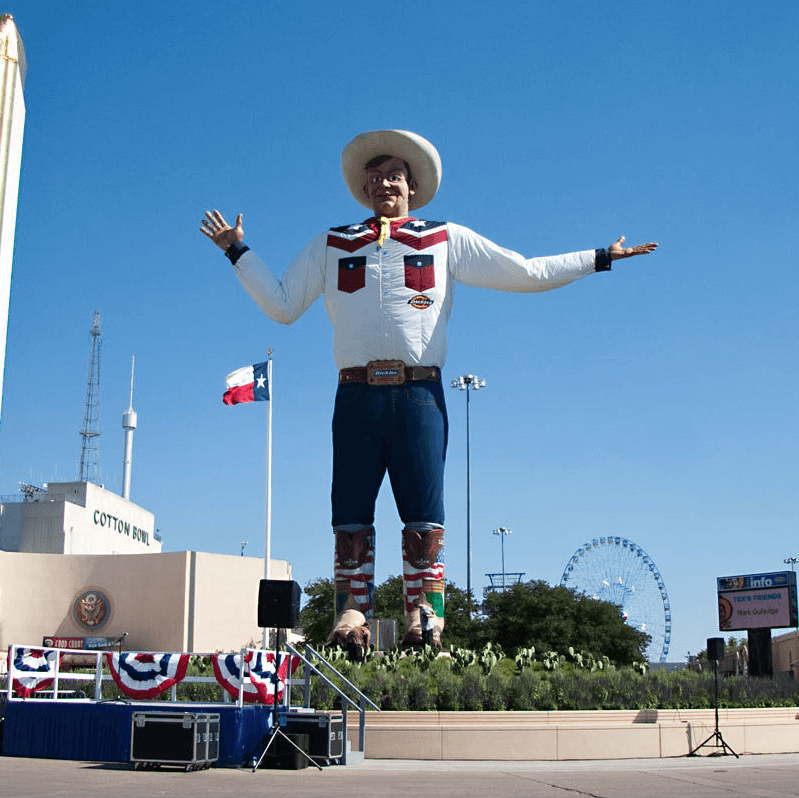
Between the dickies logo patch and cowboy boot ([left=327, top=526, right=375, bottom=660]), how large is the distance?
348 centimetres

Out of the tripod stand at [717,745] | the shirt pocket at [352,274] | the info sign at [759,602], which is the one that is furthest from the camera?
the info sign at [759,602]

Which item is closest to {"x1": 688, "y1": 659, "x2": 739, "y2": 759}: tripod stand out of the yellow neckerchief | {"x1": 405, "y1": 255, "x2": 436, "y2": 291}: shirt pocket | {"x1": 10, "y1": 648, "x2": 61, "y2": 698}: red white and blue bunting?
{"x1": 405, "y1": 255, "x2": 436, "y2": 291}: shirt pocket

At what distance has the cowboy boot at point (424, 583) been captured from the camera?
631 inches

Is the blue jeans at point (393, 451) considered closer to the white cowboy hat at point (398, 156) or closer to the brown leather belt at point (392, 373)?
the brown leather belt at point (392, 373)

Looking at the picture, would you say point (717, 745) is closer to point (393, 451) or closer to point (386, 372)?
point (393, 451)

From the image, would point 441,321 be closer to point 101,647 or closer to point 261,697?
point 261,697

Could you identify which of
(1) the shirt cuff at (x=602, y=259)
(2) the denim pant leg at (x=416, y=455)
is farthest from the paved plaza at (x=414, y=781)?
(1) the shirt cuff at (x=602, y=259)

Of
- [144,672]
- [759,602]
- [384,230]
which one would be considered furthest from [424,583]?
[759,602]

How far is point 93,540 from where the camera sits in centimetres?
6184

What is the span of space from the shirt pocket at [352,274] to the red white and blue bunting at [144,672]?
606 cm

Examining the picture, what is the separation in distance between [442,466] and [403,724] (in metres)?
4.06

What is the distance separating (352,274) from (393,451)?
2.84 m

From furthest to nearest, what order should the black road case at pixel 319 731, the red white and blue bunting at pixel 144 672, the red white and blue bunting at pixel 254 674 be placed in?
the red white and blue bunting at pixel 144 672 < the red white and blue bunting at pixel 254 674 < the black road case at pixel 319 731

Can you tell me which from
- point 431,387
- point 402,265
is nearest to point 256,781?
point 431,387
